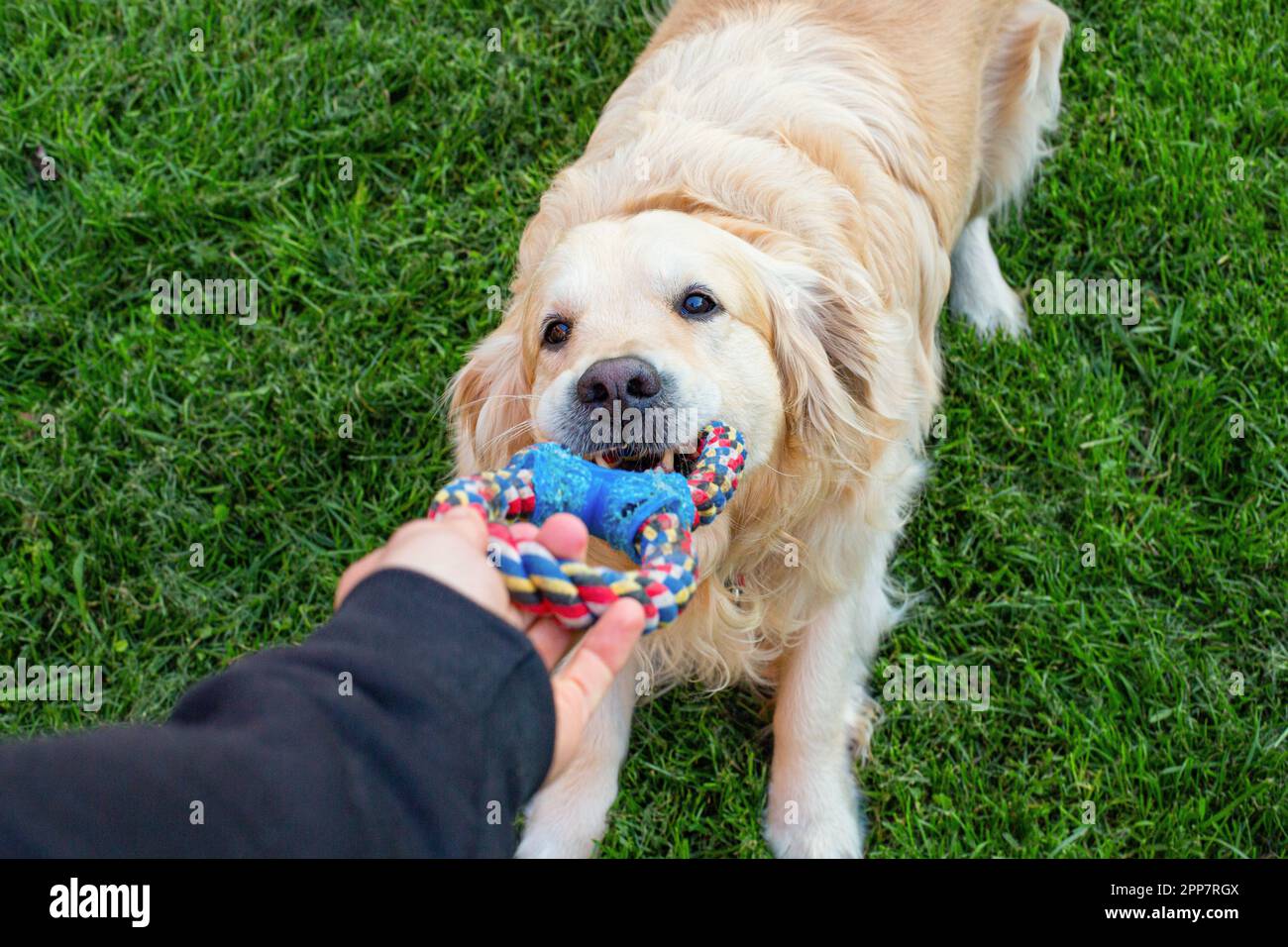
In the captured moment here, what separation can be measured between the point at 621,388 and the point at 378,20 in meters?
3.21

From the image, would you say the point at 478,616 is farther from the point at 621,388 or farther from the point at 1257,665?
the point at 1257,665

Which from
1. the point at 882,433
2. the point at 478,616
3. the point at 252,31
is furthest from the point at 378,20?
the point at 478,616

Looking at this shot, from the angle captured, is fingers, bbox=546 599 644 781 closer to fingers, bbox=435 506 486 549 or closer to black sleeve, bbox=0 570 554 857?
black sleeve, bbox=0 570 554 857

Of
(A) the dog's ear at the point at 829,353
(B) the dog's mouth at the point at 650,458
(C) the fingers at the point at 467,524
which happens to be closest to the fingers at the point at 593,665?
(C) the fingers at the point at 467,524

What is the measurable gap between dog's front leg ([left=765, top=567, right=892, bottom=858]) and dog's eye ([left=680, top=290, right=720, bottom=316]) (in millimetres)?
1125

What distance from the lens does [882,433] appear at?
9.60 feet

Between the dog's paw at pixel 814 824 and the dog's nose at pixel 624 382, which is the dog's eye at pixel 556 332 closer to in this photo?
the dog's nose at pixel 624 382

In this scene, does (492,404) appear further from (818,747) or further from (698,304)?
(818,747)

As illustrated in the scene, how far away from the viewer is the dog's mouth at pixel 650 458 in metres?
2.42

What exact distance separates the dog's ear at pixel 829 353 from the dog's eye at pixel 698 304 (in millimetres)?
176

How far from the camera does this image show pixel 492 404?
3000 millimetres

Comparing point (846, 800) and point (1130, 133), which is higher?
point (1130, 133)

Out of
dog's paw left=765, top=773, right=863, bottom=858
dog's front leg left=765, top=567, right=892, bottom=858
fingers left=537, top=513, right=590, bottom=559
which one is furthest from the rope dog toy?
dog's paw left=765, top=773, right=863, bottom=858

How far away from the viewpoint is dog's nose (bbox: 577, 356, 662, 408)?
2344mm
